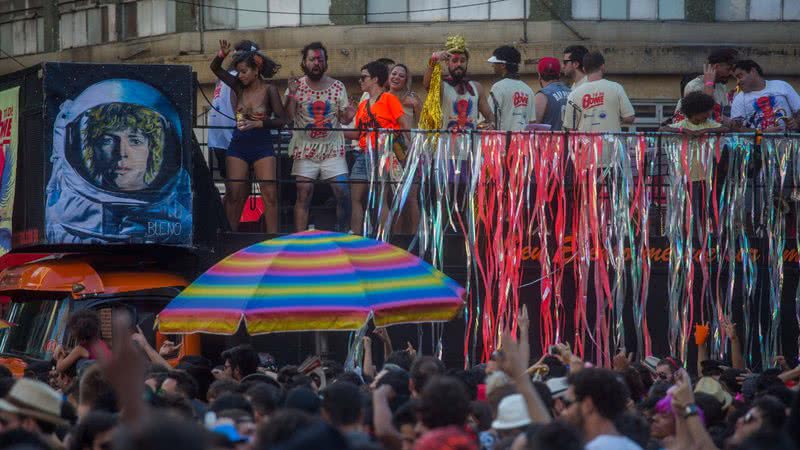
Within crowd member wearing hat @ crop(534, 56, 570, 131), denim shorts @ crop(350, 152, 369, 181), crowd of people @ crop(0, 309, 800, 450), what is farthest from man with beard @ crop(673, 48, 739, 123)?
crowd of people @ crop(0, 309, 800, 450)

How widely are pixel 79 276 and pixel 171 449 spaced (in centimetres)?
989

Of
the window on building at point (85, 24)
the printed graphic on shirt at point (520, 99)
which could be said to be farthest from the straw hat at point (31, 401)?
the window on building at point (85, 24)

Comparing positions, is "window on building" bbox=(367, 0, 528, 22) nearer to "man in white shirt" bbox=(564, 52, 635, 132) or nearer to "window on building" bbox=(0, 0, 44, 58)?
"window on building" bbox=(0, 0, 44, 58)

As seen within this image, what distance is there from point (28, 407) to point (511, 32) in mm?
17509

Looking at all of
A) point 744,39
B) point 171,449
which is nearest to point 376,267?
point 171,449

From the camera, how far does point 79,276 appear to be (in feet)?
47.1

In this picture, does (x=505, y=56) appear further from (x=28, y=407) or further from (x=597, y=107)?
(x=28, y=407)

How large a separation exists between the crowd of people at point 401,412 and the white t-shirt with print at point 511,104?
463 cm

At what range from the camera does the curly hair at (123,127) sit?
567 inches

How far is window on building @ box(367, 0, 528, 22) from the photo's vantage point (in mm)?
24719

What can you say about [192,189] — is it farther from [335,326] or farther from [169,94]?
[335,326]

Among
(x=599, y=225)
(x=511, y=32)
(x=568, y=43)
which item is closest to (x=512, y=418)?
(x=599, y=225)

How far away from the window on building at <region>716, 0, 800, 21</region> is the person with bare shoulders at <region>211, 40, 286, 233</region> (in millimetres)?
11423

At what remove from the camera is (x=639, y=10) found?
24.6 m
